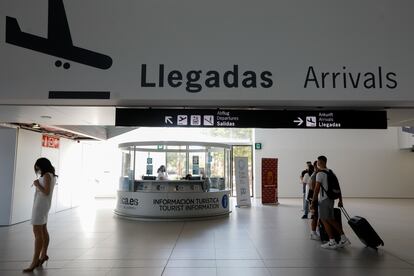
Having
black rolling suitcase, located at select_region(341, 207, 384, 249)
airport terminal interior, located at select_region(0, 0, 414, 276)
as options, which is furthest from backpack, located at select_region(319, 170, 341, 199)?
black rolling suitcase, located at select_region(341, 207, 384, 249)

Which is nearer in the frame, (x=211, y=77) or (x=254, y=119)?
(x=211, y=77)

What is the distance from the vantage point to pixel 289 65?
5.21m

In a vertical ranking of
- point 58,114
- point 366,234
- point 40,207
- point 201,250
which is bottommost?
point 201,250

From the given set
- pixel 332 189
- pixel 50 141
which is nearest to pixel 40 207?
pixel 332 189

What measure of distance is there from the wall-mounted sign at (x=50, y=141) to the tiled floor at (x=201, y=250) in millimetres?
2536

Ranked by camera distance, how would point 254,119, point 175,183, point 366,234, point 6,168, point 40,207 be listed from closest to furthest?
point 40,207, point 254,119, point 366,234, point 6,168, point 175,183

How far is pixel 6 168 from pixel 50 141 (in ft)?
7.14

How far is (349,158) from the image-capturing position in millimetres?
17516

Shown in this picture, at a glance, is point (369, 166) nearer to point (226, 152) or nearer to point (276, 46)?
point (226, 152)

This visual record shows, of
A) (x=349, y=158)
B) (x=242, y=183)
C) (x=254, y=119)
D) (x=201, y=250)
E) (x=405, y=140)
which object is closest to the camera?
(x=254, y=119)

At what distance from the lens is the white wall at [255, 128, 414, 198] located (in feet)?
56.6

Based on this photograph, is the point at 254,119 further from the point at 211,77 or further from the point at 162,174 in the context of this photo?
the point at 162,174

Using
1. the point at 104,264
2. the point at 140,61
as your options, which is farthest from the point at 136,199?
the point at 140,61

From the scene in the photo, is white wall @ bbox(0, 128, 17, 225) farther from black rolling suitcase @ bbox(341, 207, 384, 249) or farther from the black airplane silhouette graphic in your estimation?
black rolling suitcase @ bbox(341, 207, 384, 249)
